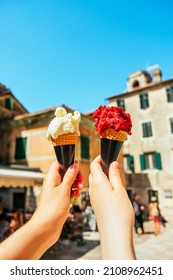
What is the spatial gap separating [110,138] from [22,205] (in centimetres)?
1265

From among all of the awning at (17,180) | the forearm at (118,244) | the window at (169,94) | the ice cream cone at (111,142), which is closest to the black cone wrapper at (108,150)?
the ice cream cone at (111,142)

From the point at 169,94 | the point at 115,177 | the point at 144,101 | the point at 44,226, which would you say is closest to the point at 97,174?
the point at 115,177

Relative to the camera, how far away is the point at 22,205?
13102 millimetres

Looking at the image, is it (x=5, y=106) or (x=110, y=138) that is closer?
(x=110, y=138)

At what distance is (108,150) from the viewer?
1.72 metres

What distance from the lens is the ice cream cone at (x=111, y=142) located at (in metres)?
1.70

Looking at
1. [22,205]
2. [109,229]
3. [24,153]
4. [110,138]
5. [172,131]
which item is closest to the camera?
[109,229]

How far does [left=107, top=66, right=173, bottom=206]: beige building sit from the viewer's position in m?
19.1

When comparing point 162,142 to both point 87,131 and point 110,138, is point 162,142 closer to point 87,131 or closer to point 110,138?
point 87,131

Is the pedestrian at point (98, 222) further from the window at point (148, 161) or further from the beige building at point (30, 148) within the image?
the window at point (148, 161)

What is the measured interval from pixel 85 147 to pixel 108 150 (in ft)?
41.4

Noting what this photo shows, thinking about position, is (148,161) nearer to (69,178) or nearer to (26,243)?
(69,178)

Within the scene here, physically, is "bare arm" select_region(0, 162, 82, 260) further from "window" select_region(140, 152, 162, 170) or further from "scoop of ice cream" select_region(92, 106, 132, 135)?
"window" select_region(140, 152, 162, 170)
